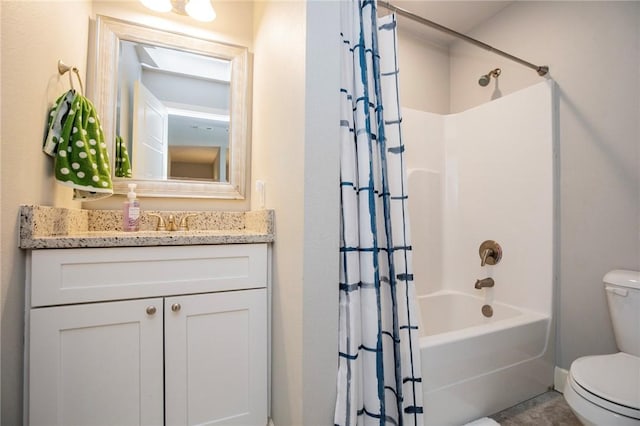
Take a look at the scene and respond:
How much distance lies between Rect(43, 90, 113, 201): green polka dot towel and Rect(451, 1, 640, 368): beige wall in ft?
8.08

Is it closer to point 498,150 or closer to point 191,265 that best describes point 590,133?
point 498,150

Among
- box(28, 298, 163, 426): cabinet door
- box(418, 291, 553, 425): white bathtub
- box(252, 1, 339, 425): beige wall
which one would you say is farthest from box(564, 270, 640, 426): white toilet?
box(28, 298, 163, 426): cabinet door

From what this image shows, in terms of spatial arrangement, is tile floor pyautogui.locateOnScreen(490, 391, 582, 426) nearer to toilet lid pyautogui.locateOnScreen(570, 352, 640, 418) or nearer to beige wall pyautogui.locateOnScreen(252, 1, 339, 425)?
toilet lid pyautogui.locateOnScreen(570, 352, 640, 418)

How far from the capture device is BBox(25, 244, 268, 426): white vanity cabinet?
100 cm

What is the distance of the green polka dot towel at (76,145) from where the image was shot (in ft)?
3.75

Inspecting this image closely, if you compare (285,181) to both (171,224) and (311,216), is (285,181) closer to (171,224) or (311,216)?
(311,216)

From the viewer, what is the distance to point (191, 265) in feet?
3.88

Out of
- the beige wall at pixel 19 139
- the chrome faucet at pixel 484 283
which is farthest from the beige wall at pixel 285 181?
the chrome faucet at pixel 484 283

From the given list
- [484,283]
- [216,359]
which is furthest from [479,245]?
[216,359]

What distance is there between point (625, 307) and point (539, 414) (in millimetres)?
667

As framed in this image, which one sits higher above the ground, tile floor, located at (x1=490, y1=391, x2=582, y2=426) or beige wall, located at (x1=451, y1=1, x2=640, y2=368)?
beige wall, located at (x1=451, y1=1, x2=640, y2=368)

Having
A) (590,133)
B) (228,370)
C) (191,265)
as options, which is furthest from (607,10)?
(228,370)

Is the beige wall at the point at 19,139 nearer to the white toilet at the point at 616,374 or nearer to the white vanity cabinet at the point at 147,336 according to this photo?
the white vanity cabinet at the point at 147,336

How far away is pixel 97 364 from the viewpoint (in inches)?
41.3
